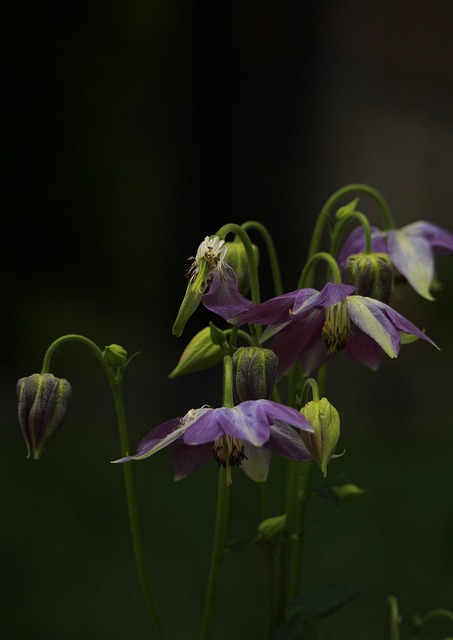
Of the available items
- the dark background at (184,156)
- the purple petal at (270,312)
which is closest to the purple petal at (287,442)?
the purple petal at (270,312)

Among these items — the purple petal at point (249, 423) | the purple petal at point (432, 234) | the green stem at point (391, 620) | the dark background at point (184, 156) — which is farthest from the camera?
the dark background at point (184, 156)

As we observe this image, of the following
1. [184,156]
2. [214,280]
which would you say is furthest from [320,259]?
[184,156]

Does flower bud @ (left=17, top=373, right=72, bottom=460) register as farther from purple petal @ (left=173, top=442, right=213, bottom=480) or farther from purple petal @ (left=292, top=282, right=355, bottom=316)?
purple petal @ (left=292, top=282, right=355, bottom=316)

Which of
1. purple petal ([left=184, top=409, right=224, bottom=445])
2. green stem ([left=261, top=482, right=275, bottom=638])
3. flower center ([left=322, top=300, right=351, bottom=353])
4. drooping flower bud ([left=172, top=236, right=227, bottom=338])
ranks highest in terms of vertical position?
drooping flower bud ([left=172, top=236, right=227, bottom=338])

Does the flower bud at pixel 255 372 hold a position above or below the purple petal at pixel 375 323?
below

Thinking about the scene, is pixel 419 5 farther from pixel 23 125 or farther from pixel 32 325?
pixel 32 325

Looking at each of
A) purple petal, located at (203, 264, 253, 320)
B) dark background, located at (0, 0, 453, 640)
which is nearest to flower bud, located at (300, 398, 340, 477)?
purple petal, located at (203, 264, 253, 320)

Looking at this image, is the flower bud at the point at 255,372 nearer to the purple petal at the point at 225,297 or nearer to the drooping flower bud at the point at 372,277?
the purple petal at the point at 225,297
